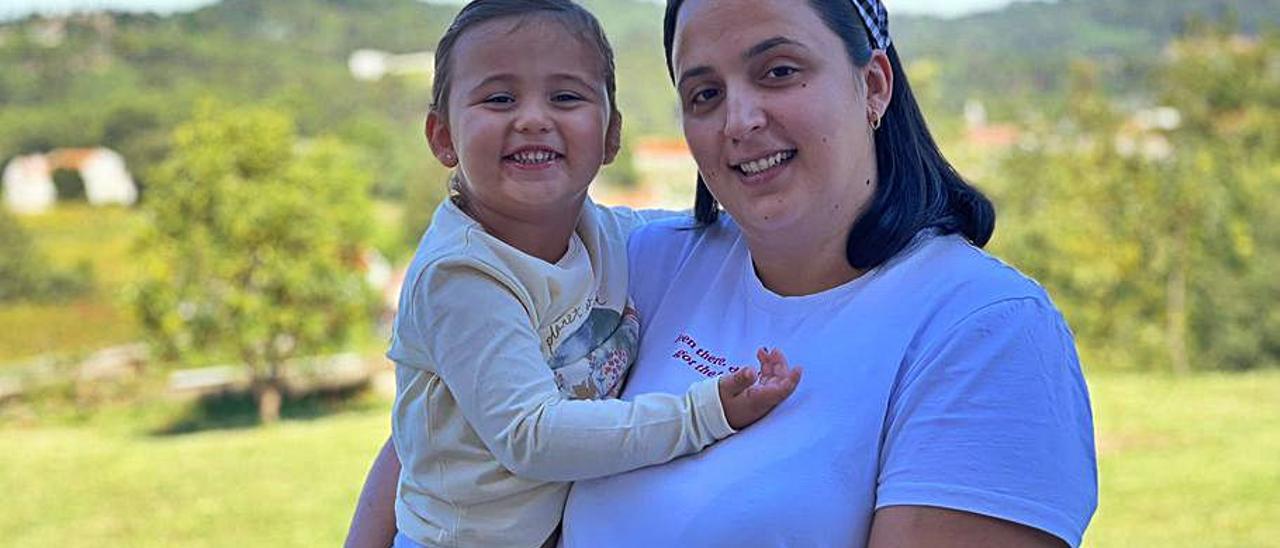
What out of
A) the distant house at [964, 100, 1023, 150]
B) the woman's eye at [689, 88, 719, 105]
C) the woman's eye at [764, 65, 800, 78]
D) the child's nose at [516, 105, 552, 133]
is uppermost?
the woman's eye at [764, 65, 800, 78]

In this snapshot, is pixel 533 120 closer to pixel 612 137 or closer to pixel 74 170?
pixel 612 137

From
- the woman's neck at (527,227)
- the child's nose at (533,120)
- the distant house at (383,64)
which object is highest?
the child's nose at (533,120)

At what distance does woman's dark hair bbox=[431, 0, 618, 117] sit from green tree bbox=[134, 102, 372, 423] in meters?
11.7

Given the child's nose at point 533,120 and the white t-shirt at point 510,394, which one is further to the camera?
the child's nose at point 533,120

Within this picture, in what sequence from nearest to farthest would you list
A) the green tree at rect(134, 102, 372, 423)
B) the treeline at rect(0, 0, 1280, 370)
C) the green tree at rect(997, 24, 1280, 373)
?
the green tree at rect(134, 102, 372, 423)
the green tree at rect(997, 24, 1280, 373)
the treeline at rect(0, 0, 1280, 370)

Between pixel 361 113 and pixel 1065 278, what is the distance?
334 inches

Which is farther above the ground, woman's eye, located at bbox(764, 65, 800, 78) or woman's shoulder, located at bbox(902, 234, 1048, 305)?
woman's eye, located at bbox(764, 65, 800, 78)

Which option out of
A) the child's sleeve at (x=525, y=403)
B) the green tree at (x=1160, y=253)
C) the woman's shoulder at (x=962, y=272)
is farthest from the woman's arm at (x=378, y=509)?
the green tree at (x=1160, y=253)

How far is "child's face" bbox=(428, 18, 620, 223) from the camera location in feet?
4.53

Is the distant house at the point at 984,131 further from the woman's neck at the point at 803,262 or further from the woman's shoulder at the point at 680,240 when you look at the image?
the woman's neck at the point at 803,262

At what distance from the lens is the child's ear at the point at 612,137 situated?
147cm

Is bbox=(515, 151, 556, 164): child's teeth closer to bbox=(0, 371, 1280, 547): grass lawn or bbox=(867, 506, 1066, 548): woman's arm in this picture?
bbox=(867, 506, 1066, 548): woman's arm

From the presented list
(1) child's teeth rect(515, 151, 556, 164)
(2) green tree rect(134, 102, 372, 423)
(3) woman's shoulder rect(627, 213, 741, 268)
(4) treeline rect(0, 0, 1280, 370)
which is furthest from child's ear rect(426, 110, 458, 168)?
(2) green tree rect(134, 102, 372, 423)

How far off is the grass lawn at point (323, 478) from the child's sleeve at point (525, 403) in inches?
253
